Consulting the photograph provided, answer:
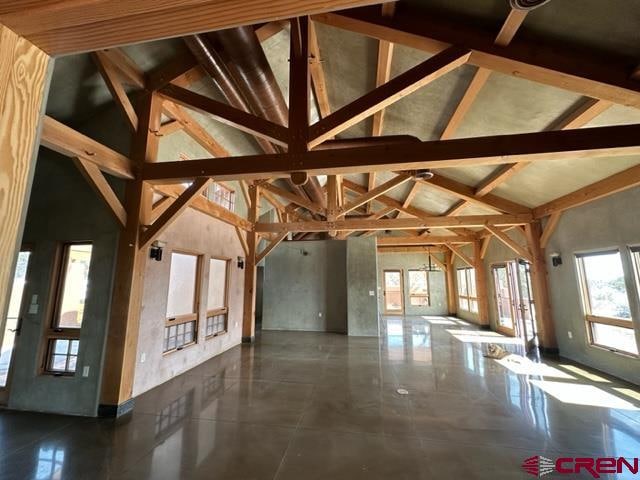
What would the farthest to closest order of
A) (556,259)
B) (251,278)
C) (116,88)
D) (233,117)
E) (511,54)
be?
(251,278) → (556,259) → (116,88) → (233,117) → (511,54)

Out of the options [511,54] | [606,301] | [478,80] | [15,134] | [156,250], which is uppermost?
[478,80]

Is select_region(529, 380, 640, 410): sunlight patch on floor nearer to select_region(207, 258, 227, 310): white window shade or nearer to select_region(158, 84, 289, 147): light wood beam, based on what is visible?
select_region(158, 84, 289, 147): light wood beam

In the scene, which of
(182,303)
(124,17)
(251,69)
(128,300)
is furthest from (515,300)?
(124,17)

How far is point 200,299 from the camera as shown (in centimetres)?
529

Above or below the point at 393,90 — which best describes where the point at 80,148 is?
below

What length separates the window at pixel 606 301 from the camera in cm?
434

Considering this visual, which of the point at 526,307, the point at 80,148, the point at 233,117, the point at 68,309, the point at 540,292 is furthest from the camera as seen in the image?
the point at 526,307

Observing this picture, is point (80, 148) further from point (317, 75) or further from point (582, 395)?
point (582, 395)

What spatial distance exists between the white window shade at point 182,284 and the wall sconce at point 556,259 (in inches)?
272

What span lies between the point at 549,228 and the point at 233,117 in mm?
6257

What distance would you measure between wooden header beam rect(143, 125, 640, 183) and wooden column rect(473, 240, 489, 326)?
7044mm

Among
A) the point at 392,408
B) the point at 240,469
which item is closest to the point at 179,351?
the point at 240,469

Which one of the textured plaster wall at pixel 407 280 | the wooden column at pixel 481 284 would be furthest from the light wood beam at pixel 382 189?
the textured plaster wall at pixel 407 280

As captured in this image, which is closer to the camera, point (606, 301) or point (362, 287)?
point (606, 301)
